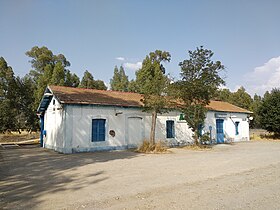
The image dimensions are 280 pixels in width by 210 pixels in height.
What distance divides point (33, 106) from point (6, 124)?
3.18 meters

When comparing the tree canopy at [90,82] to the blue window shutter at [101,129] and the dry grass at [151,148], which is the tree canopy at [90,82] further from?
the dry grass at [151,148]

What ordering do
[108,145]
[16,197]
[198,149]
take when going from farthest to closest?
[198,149], [108,145], [16,197]

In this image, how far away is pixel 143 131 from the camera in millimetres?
18219


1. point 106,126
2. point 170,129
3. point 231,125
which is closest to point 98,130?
point 106,126

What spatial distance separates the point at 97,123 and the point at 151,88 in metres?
4.16

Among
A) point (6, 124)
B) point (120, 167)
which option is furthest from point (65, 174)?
point (6, 124)

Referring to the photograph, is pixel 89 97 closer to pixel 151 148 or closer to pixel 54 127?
pixel 54 127

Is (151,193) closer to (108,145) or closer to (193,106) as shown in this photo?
(108,145)

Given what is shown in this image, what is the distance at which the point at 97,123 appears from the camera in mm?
16094

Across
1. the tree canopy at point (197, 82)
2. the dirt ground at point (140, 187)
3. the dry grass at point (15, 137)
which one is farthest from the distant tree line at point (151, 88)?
the dirt ground at point (140, 187)

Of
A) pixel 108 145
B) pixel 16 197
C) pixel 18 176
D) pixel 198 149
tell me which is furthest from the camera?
pixel 198 149

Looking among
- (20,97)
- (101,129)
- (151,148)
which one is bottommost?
(151,148)

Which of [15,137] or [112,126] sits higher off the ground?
[112,126]

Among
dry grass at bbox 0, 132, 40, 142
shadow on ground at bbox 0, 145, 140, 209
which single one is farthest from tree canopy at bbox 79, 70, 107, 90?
shadow on ground at bbox 0, 145, 140, 209
